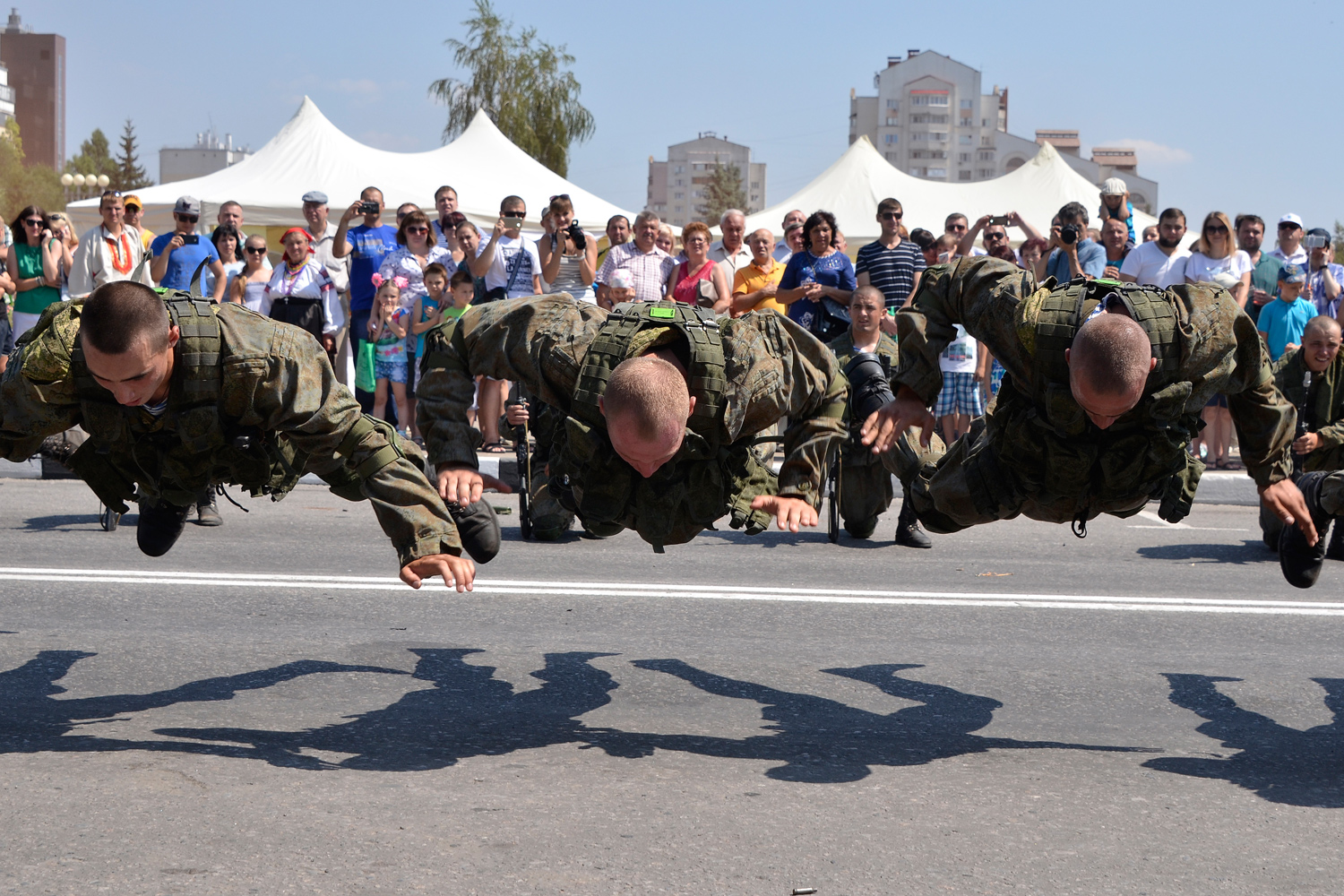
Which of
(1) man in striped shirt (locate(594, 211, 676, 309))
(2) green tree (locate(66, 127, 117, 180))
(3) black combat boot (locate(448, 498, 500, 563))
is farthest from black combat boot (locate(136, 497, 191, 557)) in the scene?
(2) green tree (locate(66, 127, 117, 180))

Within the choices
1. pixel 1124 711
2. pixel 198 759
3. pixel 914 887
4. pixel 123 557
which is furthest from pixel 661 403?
pixel 123 557

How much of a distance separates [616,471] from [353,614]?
251 cm

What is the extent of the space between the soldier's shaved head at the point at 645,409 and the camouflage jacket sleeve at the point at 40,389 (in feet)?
5.78

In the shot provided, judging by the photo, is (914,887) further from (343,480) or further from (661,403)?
(343,480)

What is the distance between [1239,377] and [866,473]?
4607 mm

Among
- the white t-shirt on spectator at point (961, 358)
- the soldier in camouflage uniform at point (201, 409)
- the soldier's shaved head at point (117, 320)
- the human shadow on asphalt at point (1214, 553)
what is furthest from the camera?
the white t-shirt on spectator at point (961, 358)

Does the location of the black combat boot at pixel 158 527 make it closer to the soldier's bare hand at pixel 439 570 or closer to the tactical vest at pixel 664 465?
the soldier's bare hand at pixel 439 570

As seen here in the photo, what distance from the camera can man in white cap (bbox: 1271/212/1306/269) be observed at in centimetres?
1256

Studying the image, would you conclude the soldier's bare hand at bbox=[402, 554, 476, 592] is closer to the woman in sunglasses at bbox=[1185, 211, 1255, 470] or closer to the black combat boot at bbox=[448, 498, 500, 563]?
the black combat boot at bbox=[448, 498, 500, 563]

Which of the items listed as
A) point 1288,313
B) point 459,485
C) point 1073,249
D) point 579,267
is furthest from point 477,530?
point 1288,313

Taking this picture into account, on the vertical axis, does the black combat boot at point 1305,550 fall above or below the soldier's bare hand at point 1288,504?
below

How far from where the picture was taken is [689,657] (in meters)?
6.03

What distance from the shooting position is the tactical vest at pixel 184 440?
14.5 feet

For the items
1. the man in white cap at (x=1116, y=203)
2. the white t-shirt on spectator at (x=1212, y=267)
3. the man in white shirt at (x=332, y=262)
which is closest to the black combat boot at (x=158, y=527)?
the man in white shirt at (x=332, y=262)
